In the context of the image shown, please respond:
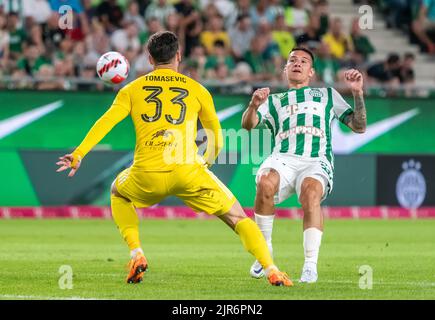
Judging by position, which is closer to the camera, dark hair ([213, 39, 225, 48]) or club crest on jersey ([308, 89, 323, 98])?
club crest on jersey ([308, 89, 323, 98])

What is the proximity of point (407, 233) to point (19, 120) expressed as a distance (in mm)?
7179

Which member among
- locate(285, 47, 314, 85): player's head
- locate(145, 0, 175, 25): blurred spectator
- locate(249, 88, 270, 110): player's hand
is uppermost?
locate(145, 0, 175, 25): blurred spectator

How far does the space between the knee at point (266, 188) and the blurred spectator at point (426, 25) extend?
15.3 m

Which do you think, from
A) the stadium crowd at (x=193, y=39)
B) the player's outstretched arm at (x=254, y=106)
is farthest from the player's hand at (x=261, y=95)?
the stadium crowd at (x=193, y=39)

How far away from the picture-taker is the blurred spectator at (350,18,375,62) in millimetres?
24250

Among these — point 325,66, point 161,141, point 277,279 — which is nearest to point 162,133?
point 161,141

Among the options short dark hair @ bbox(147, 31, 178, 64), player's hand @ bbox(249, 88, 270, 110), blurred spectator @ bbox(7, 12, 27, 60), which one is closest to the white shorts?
player's hand @ bbox(249, 88, 270, 110)

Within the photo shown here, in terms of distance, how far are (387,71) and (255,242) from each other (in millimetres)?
14042

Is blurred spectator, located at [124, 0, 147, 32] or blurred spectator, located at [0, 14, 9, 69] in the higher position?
blurred spectator, located at [124, 0, 147, 32]

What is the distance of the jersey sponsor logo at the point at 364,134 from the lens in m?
21.9

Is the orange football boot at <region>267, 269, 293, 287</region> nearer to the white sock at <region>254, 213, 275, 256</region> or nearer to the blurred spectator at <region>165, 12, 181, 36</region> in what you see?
the white sock at <region>254, 213, 275, 256</region>

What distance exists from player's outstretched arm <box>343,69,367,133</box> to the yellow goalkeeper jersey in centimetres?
138

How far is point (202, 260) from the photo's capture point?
13.4m
